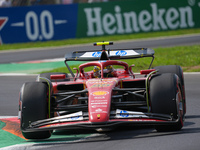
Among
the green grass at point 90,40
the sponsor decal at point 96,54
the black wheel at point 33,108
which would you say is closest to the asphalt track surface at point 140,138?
the black wheel at point 33,108

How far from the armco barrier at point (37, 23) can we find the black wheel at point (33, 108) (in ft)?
60.7

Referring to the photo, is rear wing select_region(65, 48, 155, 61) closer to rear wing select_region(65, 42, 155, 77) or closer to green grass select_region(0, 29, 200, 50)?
rear wing select_region(65, 42, 155, 77)

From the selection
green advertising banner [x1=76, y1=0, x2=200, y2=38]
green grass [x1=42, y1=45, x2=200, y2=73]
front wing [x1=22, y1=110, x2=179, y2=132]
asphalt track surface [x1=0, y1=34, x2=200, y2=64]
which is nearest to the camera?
front wing [x1=22, y1=110, x2=179, y2=132]

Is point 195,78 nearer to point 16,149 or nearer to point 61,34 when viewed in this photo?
point 16,149

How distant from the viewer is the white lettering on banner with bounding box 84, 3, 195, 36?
26.9 meters

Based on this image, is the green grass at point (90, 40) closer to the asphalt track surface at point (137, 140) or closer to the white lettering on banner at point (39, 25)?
the white lettering on banner at point (39, 25)

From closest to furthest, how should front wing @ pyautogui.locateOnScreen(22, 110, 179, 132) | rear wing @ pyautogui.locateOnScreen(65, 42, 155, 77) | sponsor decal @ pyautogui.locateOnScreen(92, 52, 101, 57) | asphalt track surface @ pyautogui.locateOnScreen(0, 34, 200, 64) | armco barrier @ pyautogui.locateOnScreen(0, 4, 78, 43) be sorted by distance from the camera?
1. front wing @ pyautogui.locateOnScreen(22, 110, 179, 132)
2. rear wing @ pyautogui.locateOnScreen(65, 42, 155, 77)
3. sponsor decal @ pyautogui.locateOnScreen(92, 52, 101, 57)
4. asphalt track surface @ pyautogui.locateOnScreen(0, 34, 200, 64)
5. armco barrier @ pyautogui.locateOnScreen(0, 4, 78, 43)

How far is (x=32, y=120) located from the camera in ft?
25.5

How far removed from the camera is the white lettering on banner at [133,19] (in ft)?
88.2

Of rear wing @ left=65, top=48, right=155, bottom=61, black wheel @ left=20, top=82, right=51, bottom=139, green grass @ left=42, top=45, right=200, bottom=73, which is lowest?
green grass @ left=42, top=45, right=200, bottom=73

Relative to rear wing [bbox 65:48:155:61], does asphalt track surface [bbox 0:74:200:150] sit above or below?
below

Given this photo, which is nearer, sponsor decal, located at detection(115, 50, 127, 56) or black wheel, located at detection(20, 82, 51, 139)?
black wheel, located at detection(20, 82, 51, 139)

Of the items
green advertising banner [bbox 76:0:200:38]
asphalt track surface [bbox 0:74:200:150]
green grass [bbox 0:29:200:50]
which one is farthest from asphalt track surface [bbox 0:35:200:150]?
green advertising banner [bbox 76:0:200:38]

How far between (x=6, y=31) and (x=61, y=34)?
290 centimetres
